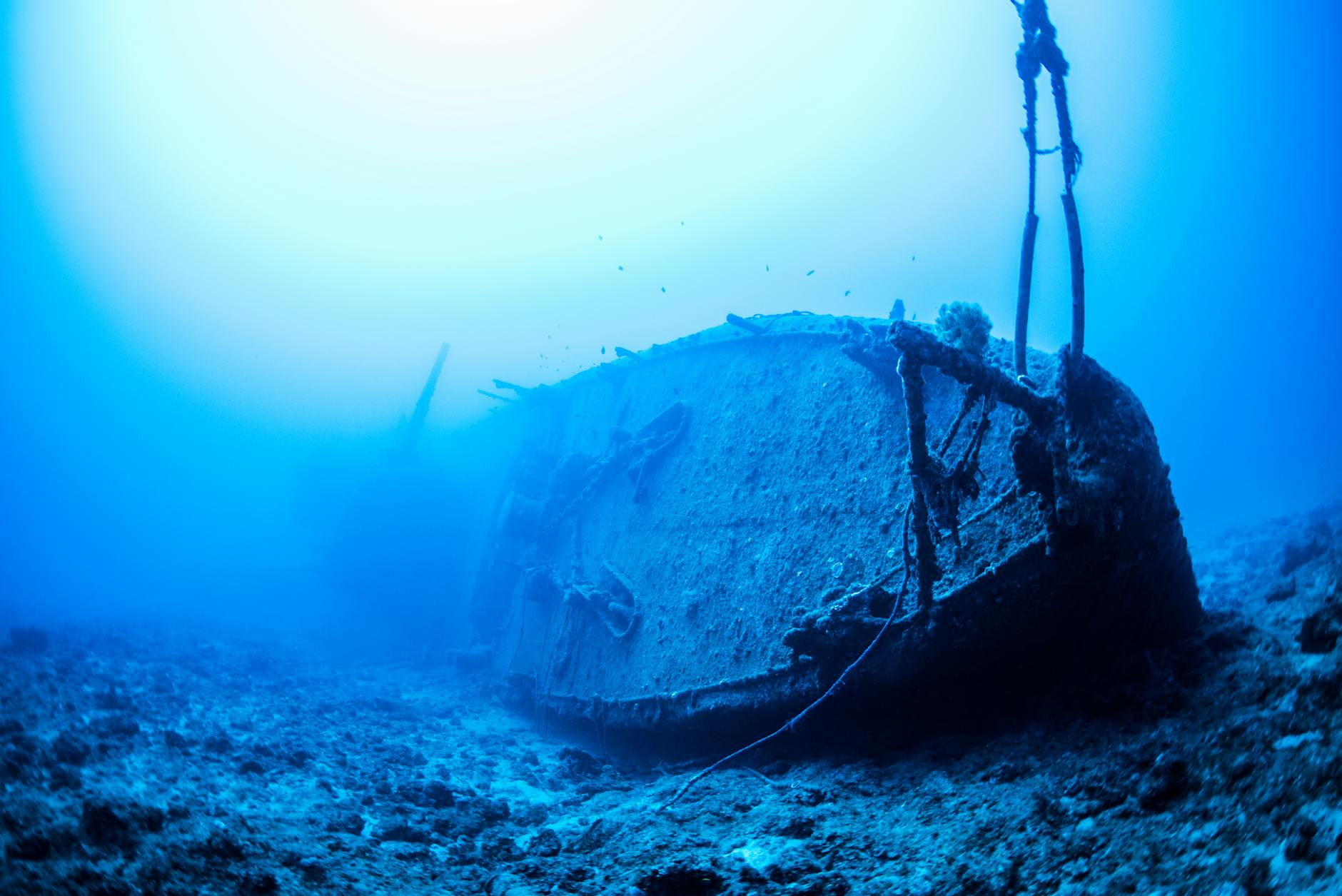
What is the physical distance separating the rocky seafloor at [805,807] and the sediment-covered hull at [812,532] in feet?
1.86

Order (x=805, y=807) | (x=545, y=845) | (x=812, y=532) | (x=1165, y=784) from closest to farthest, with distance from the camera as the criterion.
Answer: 1. (x=1165, y=784)
2. (x=805, y=807)
3. (x=545, y=845)
4. (x=812, y=532)

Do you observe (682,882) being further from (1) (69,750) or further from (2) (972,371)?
(1) (69,750)

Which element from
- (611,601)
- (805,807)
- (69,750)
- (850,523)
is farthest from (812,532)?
(69,750)

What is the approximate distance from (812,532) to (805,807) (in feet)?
8.44

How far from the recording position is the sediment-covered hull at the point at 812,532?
11.3 ft

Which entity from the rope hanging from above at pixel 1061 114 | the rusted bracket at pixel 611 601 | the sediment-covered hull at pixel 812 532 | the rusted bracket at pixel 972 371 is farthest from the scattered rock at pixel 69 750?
the rope hanging from above at pixel 1061 114

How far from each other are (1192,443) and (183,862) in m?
129

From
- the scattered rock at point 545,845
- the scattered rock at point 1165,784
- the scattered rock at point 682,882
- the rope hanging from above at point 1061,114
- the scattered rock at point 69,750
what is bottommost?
the scattered rock at point 545,845

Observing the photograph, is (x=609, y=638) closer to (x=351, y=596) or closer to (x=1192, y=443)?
(x=351, y=596)

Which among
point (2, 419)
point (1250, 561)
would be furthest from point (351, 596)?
point (2, 419)

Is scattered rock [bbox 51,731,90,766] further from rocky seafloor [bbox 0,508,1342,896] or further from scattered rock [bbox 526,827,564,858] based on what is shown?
scattered rock [bbox 526,827,564,858]

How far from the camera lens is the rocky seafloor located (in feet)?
6.95

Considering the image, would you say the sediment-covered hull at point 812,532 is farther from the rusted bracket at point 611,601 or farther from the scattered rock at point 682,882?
the scattered rock at point 682,882

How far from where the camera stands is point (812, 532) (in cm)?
549
